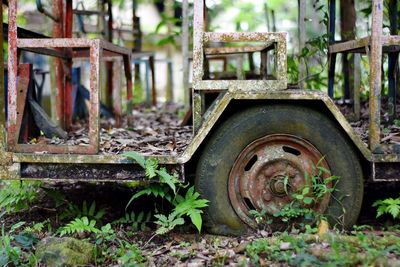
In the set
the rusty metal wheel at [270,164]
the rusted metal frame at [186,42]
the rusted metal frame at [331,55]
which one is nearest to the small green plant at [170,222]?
the rusty metal wheel at [270,164]

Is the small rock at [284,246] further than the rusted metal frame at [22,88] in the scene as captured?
No

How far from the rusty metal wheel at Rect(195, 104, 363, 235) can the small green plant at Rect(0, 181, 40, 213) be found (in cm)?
165

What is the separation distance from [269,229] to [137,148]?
1.11 meters

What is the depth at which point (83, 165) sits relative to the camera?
12.1 ft

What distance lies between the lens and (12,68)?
145 inches

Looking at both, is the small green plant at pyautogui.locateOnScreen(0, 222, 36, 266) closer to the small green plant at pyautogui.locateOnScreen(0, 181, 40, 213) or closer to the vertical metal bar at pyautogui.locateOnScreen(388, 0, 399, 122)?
the small green plant at pyautogui.locateOnScreen(0, 181, 40, 213)

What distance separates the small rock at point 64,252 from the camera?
3.28 m

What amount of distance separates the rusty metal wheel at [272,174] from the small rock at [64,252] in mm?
1031

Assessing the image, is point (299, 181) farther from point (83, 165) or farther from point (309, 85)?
point (309, 85)

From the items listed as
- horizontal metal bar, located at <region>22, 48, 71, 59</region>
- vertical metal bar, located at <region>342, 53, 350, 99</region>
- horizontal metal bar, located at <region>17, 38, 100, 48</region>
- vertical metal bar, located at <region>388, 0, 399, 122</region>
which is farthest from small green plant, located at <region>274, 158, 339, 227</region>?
vertical metal bar, located at <region>342, 53, 350, 99</region>

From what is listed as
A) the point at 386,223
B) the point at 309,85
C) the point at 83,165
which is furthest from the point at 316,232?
the point at 309,85

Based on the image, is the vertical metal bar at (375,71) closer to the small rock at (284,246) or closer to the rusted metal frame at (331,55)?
the small rock at (284,246)

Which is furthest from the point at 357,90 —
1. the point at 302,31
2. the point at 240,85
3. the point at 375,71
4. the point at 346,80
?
the point at 240,85

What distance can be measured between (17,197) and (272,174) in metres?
2.13
